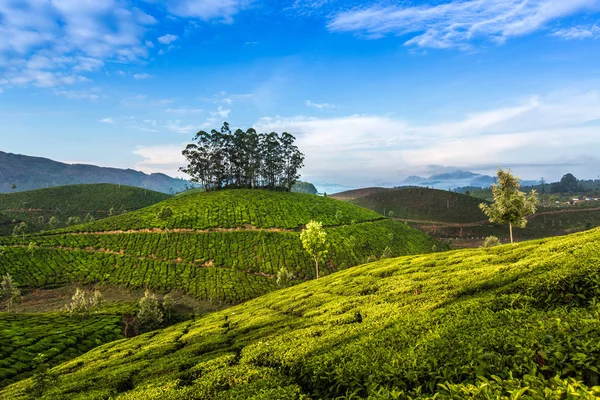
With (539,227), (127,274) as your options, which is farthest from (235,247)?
(539,227)

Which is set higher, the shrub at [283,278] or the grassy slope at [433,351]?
the grassy slope at [433,351]

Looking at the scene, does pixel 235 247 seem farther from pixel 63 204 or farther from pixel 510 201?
pixel 63 204

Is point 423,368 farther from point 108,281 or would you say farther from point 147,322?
point 108,281

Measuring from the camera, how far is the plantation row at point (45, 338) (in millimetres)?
32094

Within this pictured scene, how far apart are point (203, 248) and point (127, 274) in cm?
2140

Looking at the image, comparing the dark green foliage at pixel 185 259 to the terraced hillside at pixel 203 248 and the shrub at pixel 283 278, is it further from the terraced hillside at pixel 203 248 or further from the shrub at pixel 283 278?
the shrub at pixel 283 278

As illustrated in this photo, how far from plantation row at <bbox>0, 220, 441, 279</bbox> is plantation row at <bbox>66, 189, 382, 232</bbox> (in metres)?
5.77

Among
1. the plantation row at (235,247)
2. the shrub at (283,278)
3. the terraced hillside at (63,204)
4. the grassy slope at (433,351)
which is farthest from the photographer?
the terraced hillside at (63,204)

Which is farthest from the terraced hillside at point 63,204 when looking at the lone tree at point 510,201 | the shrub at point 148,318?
the lone tree at point 510,201

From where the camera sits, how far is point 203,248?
88438 millimetres

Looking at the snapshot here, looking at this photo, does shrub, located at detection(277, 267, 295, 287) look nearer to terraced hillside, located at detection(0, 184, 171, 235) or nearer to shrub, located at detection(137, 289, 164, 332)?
shrub, located at detection(137, 289, 164, 332)

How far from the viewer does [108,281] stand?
2928 inches

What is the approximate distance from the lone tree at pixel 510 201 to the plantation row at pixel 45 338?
61.4 meters

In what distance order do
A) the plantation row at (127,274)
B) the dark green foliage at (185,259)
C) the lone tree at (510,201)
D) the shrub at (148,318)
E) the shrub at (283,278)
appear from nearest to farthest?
the lone tree at (510,201) < the shrub at (148,318) < the shrub at (283,278) < the plantation row at (127,274) < the dark green foliage at (185,259)
